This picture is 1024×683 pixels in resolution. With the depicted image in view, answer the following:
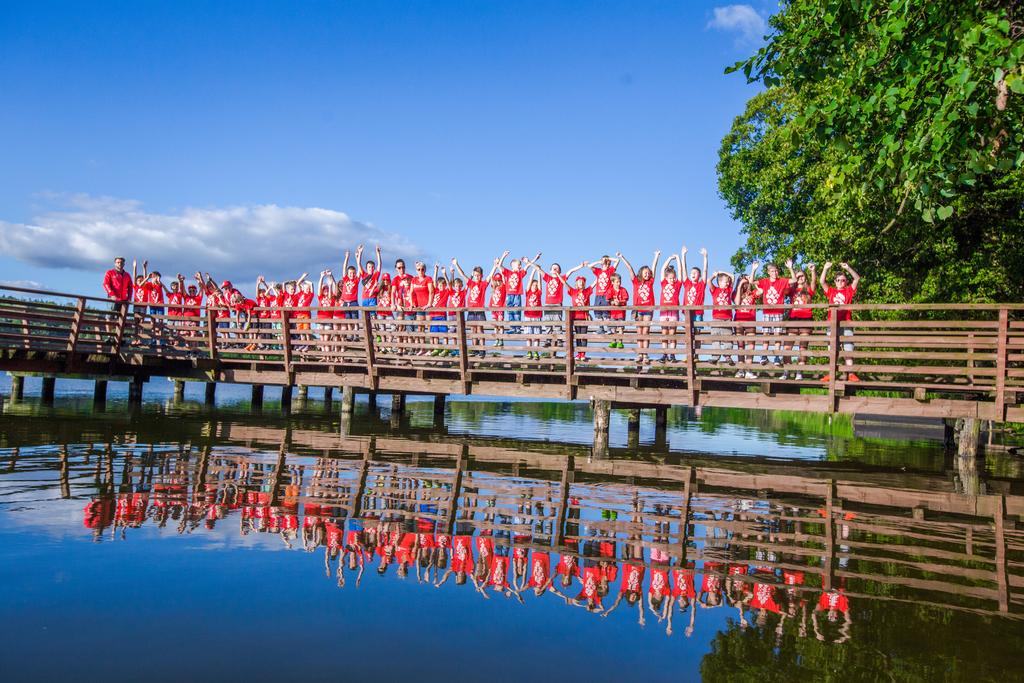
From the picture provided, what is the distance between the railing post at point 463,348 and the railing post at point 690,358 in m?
4.28

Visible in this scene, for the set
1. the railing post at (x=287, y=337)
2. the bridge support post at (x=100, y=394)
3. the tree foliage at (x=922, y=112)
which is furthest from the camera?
the bridge support post at (x=100, y=394)

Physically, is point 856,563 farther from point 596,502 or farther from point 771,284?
point 771,284

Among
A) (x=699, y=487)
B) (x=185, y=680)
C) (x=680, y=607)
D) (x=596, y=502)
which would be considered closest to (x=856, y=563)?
(x=680, y=607)

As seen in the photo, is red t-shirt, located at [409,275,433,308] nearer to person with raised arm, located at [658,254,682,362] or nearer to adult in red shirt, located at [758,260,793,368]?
person with raised arm, located at [658,254,682,362]

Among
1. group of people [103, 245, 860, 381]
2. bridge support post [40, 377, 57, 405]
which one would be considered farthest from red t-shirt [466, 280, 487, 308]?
bridge support post [40, 377, 57, 405]

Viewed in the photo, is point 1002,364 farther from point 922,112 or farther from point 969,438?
point 922,112

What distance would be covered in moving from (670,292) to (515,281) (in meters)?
3.11

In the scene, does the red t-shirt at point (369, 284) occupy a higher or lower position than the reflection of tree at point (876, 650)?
higher

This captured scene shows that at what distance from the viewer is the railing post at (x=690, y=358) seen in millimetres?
14266

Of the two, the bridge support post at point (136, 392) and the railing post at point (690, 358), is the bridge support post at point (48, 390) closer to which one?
the bridge support post at point (136, 392)

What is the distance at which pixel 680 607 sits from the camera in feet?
16.9

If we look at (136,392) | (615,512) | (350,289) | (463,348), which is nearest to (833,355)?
(463,348)

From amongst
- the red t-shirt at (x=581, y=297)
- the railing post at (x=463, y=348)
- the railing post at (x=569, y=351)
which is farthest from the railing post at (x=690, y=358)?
the railing post at (x=463, y=348)

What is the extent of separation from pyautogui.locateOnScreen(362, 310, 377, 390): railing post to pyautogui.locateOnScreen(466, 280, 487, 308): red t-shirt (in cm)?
205
